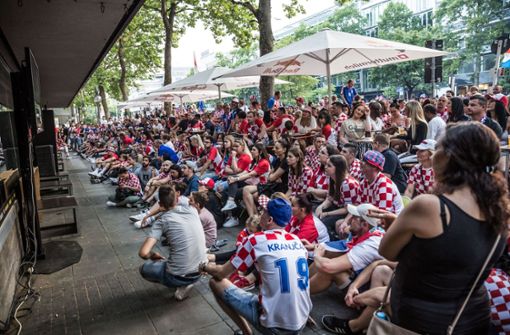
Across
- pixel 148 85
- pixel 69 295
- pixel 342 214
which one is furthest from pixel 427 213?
pixel 148 85

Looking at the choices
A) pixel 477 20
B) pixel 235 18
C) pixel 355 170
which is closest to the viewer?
pixel 355 170

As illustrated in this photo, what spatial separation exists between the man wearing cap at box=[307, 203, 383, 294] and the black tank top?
4.83ft

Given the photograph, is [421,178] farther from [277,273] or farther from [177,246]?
[177,246]

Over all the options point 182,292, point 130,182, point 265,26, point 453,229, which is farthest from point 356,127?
point 265,26

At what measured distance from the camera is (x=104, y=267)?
5.55 metres

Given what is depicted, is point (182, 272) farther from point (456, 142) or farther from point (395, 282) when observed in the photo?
point (456, 142)

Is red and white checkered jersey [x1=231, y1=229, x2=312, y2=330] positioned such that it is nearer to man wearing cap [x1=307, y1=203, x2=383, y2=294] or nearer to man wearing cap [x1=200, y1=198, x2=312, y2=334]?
man wearing cap [x1=200, y1=198, x2=312, y2=334]

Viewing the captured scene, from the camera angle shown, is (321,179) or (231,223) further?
(231,223)

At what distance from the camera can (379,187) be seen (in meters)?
4.38

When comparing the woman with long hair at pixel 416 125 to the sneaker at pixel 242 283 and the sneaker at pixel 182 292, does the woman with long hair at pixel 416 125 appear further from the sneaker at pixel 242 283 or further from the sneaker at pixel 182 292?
the sneaker at pixel 182 292

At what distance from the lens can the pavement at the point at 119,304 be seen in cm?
385

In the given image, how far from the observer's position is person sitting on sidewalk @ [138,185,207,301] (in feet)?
13.8

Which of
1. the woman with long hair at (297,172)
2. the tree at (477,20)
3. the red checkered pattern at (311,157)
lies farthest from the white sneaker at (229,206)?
the tree at (477,20)

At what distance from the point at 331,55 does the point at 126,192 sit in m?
6.10
